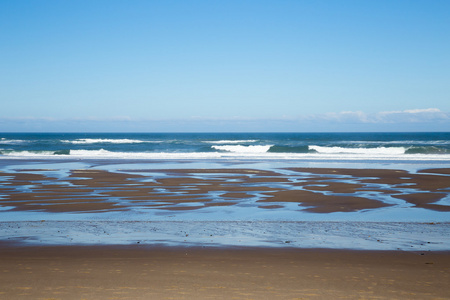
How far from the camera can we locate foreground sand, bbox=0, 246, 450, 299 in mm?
5156

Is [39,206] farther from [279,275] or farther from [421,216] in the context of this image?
[421,216]

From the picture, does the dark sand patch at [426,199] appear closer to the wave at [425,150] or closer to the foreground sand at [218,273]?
the foreground sand at [218,273]

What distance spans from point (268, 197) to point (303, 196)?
1193 mm

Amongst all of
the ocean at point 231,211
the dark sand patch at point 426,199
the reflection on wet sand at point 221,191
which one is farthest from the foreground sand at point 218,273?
the dark sand patch at point 426,199

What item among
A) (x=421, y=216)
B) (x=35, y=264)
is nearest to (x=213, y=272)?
(x=35, y=264)

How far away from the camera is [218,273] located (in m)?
6.00

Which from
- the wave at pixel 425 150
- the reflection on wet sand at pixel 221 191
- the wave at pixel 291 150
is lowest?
the reflection on wet sand at pixel 221 191

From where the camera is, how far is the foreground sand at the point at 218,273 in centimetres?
516

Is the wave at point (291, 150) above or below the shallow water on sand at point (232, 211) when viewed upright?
above

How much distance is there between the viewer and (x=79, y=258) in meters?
6.77

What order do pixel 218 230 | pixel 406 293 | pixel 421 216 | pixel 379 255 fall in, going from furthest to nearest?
1. pixel 421 216
2. pixel 218 230
3. pixel 379 255
4. pixel 406 293

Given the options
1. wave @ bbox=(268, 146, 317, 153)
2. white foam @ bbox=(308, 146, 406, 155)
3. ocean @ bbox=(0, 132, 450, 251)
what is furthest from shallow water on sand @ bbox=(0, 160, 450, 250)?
wave @ bbox=(268, 146, 317, 153)

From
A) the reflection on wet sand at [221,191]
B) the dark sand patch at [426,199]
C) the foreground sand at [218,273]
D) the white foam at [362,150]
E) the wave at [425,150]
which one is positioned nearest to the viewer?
the foreground sand at [218,273]

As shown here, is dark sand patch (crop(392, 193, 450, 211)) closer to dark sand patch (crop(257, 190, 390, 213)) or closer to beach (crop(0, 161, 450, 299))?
beach (crop(0, 161, 450, 299))
